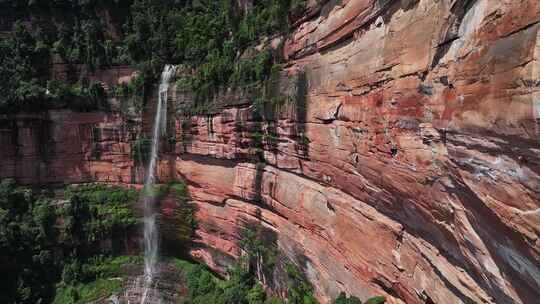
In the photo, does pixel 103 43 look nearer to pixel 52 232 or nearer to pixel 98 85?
pixel 98 85

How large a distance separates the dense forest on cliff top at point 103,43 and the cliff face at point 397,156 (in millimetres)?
3534

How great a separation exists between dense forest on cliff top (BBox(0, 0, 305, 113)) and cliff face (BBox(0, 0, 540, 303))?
3.53 meters

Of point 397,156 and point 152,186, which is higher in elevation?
point 397,156

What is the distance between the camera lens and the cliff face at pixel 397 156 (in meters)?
3.91

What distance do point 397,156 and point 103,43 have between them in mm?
17192

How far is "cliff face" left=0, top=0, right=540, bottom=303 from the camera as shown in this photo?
3908 mm

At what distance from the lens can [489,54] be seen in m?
4.14

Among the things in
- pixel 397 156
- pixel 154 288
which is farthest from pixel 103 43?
pixel 397 156

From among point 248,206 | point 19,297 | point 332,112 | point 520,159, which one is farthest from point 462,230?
point 19,297

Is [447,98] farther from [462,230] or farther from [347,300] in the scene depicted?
[347,300]

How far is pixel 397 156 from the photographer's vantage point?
6504mm

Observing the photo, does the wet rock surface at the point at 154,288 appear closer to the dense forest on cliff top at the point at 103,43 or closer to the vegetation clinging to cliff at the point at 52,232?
the vegetation clinging to cliff at the point at 52,232

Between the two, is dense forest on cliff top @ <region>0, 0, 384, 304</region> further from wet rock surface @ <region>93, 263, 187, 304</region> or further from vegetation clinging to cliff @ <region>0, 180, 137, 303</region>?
wet rock surface @ <region>93, 263, 187, 304</region>

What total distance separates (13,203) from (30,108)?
4.49 meters
